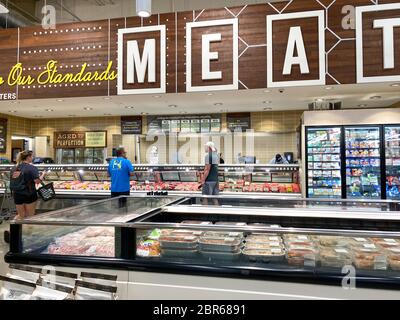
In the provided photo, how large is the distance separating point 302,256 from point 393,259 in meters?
0.57

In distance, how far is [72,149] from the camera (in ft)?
29.7

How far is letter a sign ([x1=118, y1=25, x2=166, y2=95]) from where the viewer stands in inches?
220

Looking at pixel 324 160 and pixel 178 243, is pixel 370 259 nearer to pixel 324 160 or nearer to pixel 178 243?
pixel 178 243

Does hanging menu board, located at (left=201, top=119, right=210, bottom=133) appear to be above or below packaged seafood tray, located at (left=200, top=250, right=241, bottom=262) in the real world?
above

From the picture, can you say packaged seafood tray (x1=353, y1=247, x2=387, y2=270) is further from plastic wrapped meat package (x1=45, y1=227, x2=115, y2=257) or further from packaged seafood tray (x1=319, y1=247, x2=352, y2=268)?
plastic wrapped meat package (x1=45, y1=227, x2=115, y2=257)

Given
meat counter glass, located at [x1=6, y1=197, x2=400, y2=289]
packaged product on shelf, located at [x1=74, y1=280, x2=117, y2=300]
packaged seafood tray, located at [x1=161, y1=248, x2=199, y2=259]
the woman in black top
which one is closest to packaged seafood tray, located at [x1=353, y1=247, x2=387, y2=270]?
meat counter glass, located at [x1=6, y1=197, x2=400, y2=289]

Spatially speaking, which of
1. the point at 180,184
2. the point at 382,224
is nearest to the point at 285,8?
the point at 180,184

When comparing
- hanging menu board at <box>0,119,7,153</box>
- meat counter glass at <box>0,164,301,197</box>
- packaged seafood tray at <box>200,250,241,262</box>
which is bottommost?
packaged seafood tray at <box>200,250,241,262</box>

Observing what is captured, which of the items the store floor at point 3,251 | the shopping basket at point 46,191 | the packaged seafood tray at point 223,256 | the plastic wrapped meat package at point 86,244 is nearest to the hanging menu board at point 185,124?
the shopping basket at point 46,191

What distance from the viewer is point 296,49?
508 centimetres

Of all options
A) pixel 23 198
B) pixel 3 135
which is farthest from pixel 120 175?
pixel 3 135

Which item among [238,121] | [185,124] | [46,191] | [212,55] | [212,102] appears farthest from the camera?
[185,124]

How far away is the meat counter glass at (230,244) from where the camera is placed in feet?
6.25
